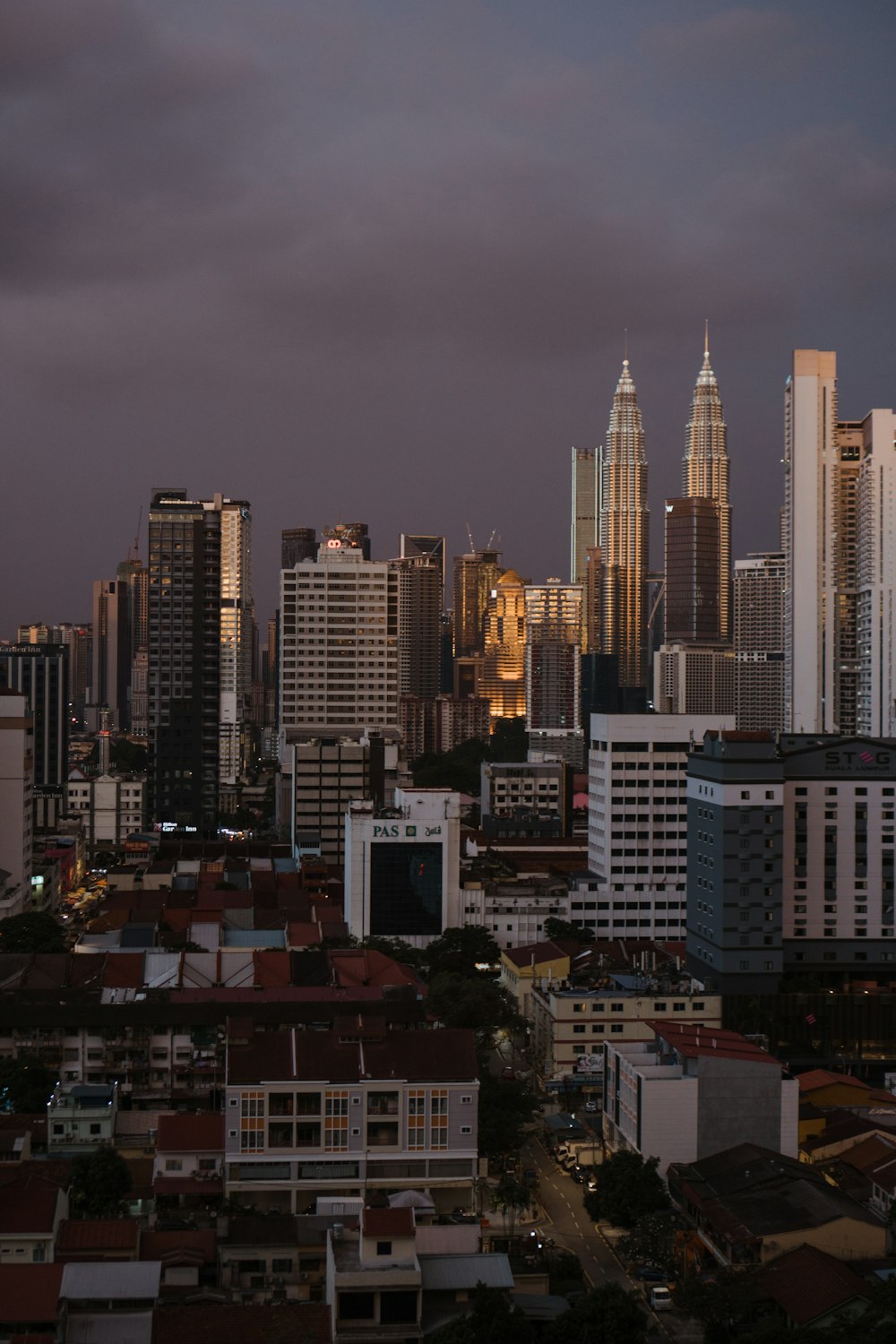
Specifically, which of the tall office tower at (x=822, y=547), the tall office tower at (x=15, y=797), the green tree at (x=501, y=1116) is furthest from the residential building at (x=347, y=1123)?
the tall office tower at (x=822, y=547)

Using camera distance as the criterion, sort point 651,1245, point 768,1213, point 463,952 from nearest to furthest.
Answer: point 768,1213, point 651,1245, point 463,952

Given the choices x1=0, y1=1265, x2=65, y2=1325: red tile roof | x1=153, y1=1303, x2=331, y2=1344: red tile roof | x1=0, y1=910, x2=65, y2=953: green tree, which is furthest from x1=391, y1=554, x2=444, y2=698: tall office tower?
x1=153, y1=1303, x2=331, y2=1344: red tile roof

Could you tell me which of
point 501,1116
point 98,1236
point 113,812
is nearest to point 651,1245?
point 501,1116

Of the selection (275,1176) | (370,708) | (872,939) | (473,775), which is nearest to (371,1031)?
(275,1176)

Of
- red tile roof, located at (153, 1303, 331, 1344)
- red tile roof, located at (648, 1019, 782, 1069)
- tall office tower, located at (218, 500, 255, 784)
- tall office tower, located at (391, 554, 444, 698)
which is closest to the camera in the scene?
red tile roof, located at (153, 1303, 331, 1344)

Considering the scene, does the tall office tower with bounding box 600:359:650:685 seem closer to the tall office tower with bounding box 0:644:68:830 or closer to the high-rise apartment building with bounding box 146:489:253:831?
the tall office tower with bounding box 0:644:68:830

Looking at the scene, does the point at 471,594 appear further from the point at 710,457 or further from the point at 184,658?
the point at 184,658

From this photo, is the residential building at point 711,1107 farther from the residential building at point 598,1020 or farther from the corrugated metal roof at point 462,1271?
the corrugated metal roof at point 462,1271
